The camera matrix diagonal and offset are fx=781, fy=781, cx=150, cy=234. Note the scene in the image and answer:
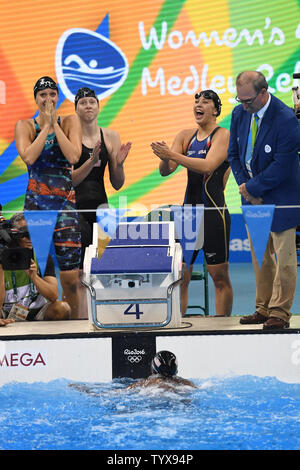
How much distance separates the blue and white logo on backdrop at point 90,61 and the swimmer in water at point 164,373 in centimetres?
654

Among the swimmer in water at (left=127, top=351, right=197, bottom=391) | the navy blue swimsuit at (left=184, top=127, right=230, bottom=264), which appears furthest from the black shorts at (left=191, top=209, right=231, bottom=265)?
the swimmer in water at (left=127, top=351, right=197, bottom=391)

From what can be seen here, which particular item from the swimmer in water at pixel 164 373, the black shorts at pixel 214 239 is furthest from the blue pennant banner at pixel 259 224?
the swimmer in water at pixel 164 373

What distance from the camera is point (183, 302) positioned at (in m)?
5.90

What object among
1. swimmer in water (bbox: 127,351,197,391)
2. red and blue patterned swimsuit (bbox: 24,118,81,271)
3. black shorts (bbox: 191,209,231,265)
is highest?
red and blue patterned swimsuit (bbox: 24,118,81,271)

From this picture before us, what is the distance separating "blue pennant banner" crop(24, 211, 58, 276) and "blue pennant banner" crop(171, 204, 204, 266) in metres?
0.89

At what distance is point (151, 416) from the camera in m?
4.55

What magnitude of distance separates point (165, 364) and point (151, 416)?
1.43 ft

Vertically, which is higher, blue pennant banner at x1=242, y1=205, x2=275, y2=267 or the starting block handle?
blue pennant banner at x1=242, y1=205, x2=275, y2=267

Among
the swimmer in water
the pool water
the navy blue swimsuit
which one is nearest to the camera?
the pool water

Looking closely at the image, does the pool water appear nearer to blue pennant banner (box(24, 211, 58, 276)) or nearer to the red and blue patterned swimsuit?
blue pennant banner (box(24, 211, 58, 276))

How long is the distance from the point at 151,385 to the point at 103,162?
197 centimetres

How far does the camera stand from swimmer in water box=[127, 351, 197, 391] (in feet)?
16.0

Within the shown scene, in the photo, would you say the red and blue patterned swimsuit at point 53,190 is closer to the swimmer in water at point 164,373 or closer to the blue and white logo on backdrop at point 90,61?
the swimmer in water at point 164,373
